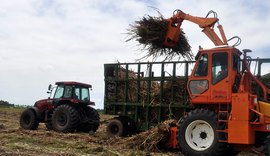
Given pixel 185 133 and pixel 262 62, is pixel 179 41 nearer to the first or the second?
pixel 262 62

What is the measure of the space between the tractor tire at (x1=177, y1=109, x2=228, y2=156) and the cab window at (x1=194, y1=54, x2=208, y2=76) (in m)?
0.96

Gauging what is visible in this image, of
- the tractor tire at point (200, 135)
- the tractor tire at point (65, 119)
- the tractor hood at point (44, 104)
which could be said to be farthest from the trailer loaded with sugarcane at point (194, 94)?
the tractor hood at point (44, 104)

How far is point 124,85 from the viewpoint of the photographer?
1441cm

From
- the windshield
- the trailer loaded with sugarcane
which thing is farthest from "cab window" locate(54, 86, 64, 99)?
the trailer loaded with sugarcane

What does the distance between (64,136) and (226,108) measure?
19.2ft

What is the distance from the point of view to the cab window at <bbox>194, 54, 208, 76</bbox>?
10.9 meters

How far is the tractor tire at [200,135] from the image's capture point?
1021cm

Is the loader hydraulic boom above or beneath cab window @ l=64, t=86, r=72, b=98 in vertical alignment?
above

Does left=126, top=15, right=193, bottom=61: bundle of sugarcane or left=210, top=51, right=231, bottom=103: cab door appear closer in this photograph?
left=210, top=51, right=231, bottom=103: cab door

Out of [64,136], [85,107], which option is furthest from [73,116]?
[64,136]

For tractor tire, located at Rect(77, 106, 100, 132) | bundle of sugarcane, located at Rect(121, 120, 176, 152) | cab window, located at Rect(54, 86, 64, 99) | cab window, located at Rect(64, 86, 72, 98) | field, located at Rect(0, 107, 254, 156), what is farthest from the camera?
cab window, located at Rect(54, 86, 64, 99)

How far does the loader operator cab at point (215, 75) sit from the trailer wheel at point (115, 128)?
144 inches

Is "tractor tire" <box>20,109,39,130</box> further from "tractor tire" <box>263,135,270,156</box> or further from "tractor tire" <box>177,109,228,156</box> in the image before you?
"tractor tire" <box>263,135,270,156</box>

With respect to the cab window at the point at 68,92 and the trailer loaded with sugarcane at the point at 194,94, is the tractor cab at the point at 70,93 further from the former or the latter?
the trailer loaded with sugarcane at the point at 194,94
